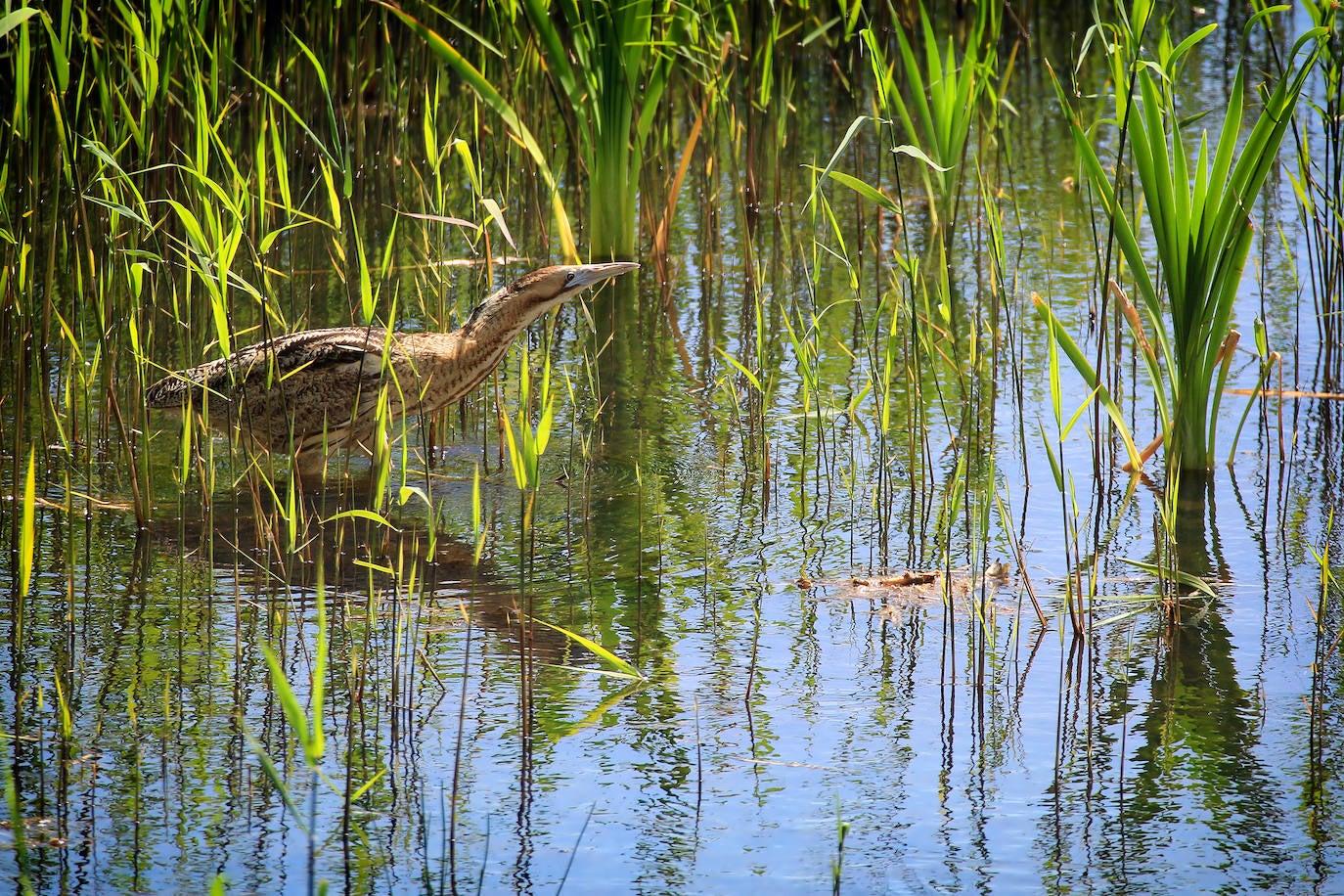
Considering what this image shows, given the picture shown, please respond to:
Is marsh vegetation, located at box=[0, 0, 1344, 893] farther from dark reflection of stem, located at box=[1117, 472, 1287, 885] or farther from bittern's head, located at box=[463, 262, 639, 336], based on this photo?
bittern's head, located at box=[463, 262, 639, 336]

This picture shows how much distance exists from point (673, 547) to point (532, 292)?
1295mm

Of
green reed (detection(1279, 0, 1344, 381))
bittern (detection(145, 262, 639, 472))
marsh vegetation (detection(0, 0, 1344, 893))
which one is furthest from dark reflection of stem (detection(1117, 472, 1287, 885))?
bittern (detection(145, 262, 639, 472))

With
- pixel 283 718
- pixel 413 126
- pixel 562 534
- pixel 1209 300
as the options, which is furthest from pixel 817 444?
pixel 413 126

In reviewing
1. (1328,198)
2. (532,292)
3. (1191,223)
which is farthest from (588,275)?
(1328,198)

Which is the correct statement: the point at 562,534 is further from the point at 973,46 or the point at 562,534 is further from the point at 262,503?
the point at 973,46

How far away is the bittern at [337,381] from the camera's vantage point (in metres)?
4.60

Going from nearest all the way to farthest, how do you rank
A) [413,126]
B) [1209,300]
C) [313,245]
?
[1209,300] → [313,245] → [413,126]

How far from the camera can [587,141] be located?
6586 mm

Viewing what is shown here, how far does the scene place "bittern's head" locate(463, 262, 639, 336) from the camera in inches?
203

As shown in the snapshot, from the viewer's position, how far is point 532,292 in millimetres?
5191

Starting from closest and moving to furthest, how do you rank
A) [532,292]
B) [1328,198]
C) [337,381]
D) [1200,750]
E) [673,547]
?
1. [1200,750]
2. [673,547]
3. [337,381]
4. [1328,198]
5. [532,292]

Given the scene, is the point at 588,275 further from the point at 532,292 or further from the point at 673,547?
the point at 673,547

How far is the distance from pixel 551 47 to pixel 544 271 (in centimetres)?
158

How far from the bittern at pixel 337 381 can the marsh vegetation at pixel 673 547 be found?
13 cm
